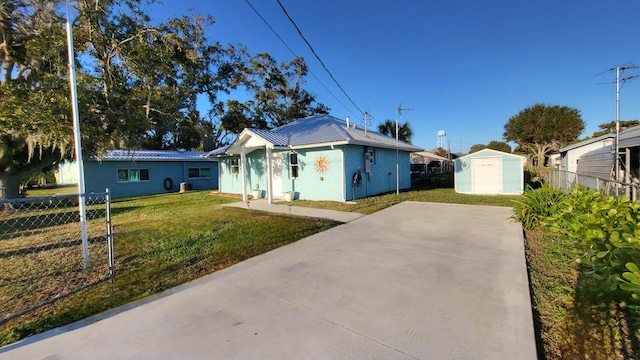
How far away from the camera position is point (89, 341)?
2.52m

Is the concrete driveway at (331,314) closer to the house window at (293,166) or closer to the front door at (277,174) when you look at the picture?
the house window at (293,166)

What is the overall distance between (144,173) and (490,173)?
21261 millimetres

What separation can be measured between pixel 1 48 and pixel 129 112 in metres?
3.88

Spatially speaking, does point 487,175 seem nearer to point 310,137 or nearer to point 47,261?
point 310,137

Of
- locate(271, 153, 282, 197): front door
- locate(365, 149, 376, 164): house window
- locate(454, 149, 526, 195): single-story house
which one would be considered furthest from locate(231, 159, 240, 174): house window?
locate(454, 149, 526, 195): single-story house

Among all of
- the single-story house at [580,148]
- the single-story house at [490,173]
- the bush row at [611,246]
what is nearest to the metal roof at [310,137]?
the single-story house at [490,173]

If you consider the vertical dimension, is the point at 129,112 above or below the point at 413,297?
A: above

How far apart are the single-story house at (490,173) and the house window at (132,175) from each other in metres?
19.8

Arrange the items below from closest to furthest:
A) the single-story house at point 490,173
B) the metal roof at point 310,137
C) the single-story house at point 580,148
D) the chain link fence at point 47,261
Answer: the chain link fence at point 47,261
the metal roof at point 310,137
the single-story house at point 490,173
the single-story house at point 580,148

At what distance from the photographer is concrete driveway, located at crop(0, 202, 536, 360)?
2.37 metres

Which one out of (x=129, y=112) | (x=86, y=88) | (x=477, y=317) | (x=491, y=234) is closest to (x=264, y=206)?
(x=129, y=112)

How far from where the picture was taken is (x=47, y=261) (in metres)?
4.90

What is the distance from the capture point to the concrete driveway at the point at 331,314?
237 centimetres

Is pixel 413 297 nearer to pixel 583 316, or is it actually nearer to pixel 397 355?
pixel 397 355
